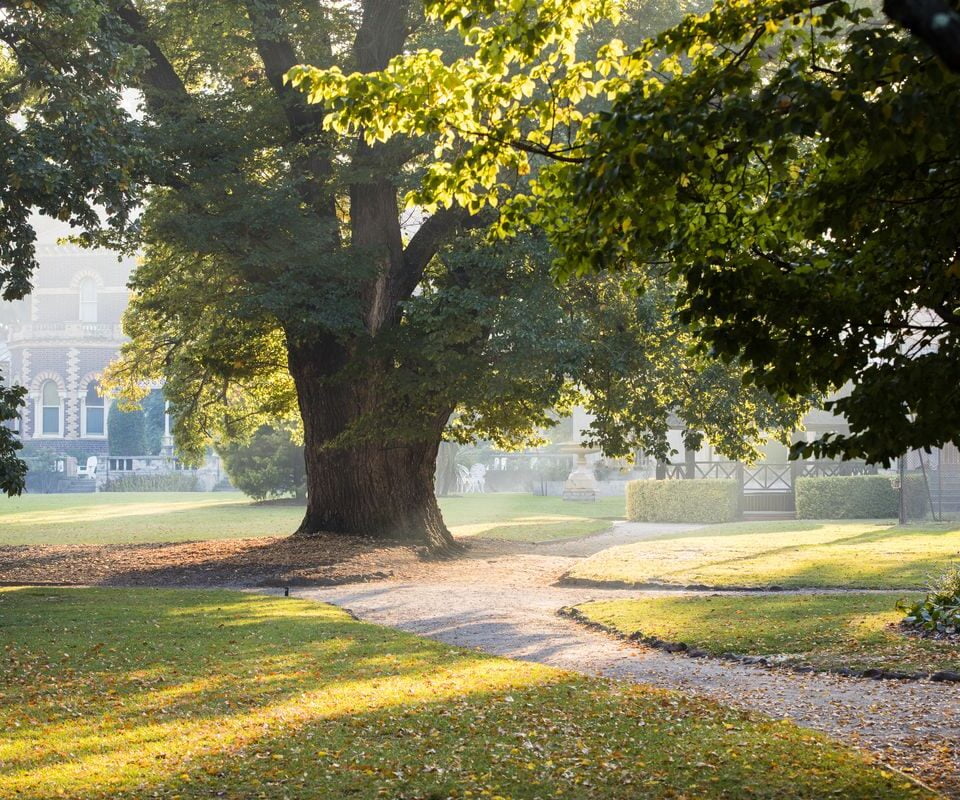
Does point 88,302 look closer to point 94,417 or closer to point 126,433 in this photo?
point 94,417

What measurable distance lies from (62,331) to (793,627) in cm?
6470

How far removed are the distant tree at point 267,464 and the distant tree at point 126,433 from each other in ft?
74.2

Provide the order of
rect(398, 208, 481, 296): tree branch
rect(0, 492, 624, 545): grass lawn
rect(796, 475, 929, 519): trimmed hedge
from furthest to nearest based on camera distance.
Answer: rect(796, 475, 929, 519): trimmed hedge, rect(0, 492, 624, 545): grass lawn, rect(398, 208, 481, 296): tree branch

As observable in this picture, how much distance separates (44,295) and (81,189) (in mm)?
64582

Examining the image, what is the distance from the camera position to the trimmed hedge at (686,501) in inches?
1426

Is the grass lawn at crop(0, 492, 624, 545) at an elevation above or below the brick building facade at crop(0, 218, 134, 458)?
below

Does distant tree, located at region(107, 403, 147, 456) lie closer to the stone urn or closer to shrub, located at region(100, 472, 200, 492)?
shrub, located at region(100, 472, 200, 492)

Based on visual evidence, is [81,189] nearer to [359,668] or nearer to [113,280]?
[359,668]

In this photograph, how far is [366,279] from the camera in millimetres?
20328

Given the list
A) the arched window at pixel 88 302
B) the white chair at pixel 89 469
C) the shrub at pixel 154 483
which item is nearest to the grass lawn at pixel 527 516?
the shrub at pixel 154 483

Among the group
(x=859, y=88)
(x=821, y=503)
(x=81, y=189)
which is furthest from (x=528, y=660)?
(x=821, y=503)

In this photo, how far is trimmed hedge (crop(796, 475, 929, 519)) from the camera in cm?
3484

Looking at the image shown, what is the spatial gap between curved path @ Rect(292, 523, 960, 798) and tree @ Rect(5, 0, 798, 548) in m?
3.05

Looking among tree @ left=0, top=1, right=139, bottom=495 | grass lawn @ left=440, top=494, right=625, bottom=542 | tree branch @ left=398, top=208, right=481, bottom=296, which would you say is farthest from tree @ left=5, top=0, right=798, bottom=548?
grass lawn @ left=440, top=494, right=625, bottom=542
